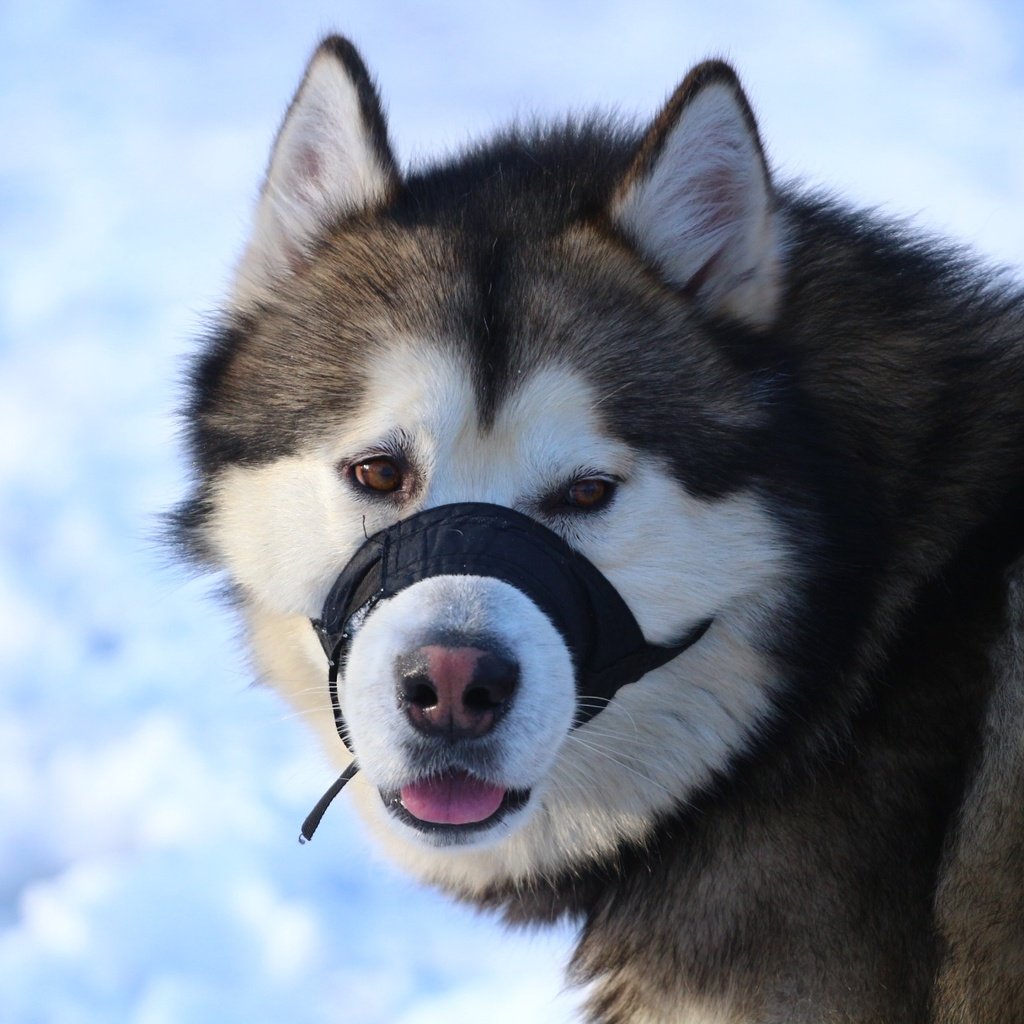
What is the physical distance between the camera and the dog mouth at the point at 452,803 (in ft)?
12.2

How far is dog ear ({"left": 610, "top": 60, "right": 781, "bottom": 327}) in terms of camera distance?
397 cm

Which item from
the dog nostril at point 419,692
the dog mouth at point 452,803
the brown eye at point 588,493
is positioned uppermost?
the brown eye at point 588,493

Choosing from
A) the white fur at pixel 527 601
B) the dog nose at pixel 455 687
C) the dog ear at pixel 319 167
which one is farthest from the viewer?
the dog ear at pixel 319 167

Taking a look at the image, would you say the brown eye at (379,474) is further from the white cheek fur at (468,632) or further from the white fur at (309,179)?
the white fur at (309,179)

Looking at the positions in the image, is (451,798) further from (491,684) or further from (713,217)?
(713,217)

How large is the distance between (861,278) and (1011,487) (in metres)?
0.83

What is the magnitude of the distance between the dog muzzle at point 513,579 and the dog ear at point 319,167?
1.25 m

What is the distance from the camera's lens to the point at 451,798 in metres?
3.72

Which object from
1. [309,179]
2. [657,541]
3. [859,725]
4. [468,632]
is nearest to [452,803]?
[468,632]

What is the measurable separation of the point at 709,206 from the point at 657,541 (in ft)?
3.55

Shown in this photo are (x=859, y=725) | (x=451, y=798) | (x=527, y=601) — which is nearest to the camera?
(x=527, y=601)

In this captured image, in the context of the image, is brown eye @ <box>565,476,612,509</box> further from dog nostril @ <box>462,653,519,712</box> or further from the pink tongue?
the pink tongue

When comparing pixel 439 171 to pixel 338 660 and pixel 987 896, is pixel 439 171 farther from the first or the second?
pixel 987 896

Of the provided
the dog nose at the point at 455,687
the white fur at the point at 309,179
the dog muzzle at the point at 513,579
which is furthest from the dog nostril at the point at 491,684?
the white fur at the point at 309,179
